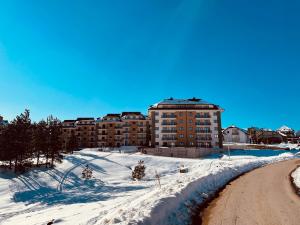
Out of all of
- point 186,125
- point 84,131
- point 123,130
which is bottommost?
point 123,130

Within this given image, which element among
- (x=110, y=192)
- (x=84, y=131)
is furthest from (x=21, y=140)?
(x=84, y=131)

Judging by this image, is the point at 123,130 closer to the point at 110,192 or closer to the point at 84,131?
the point at 84,131

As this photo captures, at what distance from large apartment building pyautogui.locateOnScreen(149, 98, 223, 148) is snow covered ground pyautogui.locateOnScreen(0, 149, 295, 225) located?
583 inches

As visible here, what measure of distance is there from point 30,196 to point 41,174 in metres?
12.4

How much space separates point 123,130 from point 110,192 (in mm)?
73361

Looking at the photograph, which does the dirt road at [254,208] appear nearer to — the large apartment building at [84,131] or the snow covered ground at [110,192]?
the snow covered ground at [110,192]

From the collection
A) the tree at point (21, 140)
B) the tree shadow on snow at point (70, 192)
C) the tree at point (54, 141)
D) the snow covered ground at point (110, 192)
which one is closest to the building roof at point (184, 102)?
the snow covered ground at point (110, 192)

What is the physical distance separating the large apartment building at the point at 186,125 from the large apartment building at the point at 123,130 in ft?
65.2

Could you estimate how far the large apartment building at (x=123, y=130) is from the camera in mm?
103250

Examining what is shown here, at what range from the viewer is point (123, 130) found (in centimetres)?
10406

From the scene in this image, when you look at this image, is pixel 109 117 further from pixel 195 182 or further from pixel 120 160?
pixel 195 182

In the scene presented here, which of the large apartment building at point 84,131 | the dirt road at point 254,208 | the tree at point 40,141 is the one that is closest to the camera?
the dirt road at point 254,208

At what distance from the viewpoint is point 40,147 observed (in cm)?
4994

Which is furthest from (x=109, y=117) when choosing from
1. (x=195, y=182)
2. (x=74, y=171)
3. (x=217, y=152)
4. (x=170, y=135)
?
(x=195, y=182)
